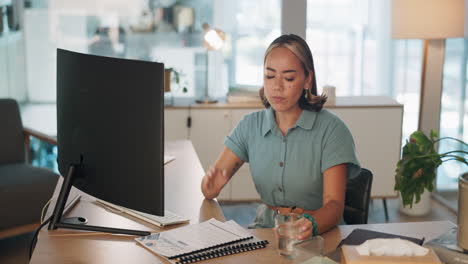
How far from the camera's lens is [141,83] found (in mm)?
1848

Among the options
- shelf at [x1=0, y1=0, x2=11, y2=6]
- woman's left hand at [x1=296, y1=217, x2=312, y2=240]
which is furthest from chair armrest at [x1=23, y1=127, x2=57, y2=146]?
woman's left hand at [x1=296, y1=217, x2=312, y2=240]

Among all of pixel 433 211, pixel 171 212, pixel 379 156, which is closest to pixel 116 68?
pixel 171 212

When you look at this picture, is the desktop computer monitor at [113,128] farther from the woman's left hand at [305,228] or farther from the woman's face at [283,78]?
the woman's face at [283,78]

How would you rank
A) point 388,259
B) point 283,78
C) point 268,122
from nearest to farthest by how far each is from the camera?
1. point 388,259
2. point 283,78
3. point 268,122

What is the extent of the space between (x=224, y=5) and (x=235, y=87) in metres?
0.62

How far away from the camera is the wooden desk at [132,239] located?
Result: 6.14 ft

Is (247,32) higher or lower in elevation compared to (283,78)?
higher

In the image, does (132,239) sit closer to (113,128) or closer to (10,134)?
(113,128)

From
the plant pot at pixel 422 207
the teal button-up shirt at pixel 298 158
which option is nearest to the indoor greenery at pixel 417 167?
the teal button-up shirt at pixel 298 158

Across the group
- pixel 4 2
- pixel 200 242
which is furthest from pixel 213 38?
pixel 200 242

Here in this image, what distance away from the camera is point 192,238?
1.98 m

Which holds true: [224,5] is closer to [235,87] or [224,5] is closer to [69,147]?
[235,87]

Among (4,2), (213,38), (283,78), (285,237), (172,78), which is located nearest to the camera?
(285,237)

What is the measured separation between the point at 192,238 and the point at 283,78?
755 millimetres
